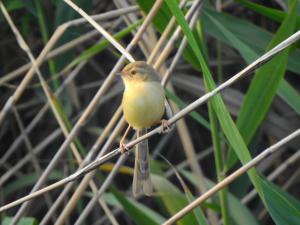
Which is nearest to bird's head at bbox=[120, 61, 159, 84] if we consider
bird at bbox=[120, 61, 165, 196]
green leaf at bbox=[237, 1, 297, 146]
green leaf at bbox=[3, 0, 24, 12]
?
bird at bbox=[120, 61, 165, 196]

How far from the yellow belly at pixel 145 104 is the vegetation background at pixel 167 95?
157 millimetres

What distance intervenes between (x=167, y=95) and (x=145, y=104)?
0.23 m

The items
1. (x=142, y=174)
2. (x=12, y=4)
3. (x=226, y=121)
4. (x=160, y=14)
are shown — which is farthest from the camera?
(x=12, y=4)

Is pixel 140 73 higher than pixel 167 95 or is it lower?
higher

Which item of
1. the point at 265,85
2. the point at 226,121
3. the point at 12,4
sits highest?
the point at 12,4

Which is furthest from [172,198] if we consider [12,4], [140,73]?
[12,4]

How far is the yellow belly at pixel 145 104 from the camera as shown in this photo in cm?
186

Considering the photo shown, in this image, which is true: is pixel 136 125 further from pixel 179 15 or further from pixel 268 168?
pixel 268 168

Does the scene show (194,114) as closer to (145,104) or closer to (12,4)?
(145,104)

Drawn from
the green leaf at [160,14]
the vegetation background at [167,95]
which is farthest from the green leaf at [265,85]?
the green leaf at [160,14]

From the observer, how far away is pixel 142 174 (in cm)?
197

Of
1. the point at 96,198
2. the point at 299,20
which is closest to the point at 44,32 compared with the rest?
the point at 96,198

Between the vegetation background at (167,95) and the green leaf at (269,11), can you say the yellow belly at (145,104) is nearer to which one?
the vegetation background at (167,95)

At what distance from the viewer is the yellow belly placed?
1.86m
